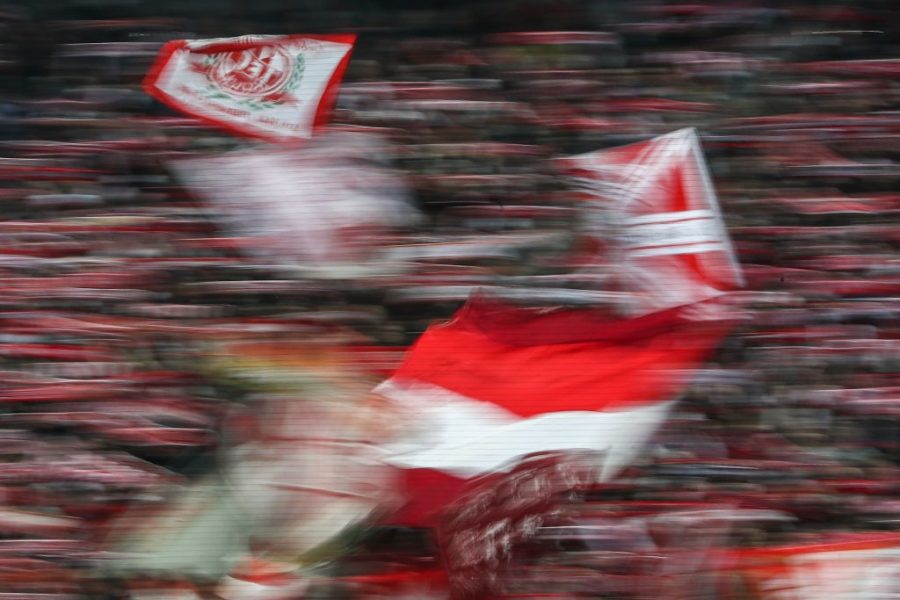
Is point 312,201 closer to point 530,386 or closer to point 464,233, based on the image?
point 464,233

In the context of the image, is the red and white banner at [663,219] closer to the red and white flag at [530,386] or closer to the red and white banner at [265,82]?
the red and white flag at [530,386]

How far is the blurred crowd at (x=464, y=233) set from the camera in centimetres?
180

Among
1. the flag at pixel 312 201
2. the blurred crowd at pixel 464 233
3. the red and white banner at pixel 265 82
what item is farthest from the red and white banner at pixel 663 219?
the red and white banner at pixel 265 82

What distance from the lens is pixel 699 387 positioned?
1.83m

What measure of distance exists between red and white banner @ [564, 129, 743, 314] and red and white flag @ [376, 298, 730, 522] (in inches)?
2.0

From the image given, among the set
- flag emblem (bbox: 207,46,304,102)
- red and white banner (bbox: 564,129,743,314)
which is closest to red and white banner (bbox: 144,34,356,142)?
flag emblem (bbox: 207,46,304,102)

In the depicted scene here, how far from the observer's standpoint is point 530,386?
1775mm

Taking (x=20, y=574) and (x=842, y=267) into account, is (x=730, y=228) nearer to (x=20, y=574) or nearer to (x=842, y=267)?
(x=842, y=267)

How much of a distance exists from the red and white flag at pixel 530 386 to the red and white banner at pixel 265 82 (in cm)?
50

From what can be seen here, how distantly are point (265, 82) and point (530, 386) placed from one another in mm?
769

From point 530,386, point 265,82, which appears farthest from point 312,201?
point 530,386

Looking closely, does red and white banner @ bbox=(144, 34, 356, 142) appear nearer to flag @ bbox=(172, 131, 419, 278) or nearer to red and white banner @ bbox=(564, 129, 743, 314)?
flag @ bbox=(172, 131, 419, 278)

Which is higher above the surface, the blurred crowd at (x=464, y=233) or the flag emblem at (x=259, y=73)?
the flag emblem at (x=259, y=73)

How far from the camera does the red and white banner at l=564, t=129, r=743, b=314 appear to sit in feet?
6.15
